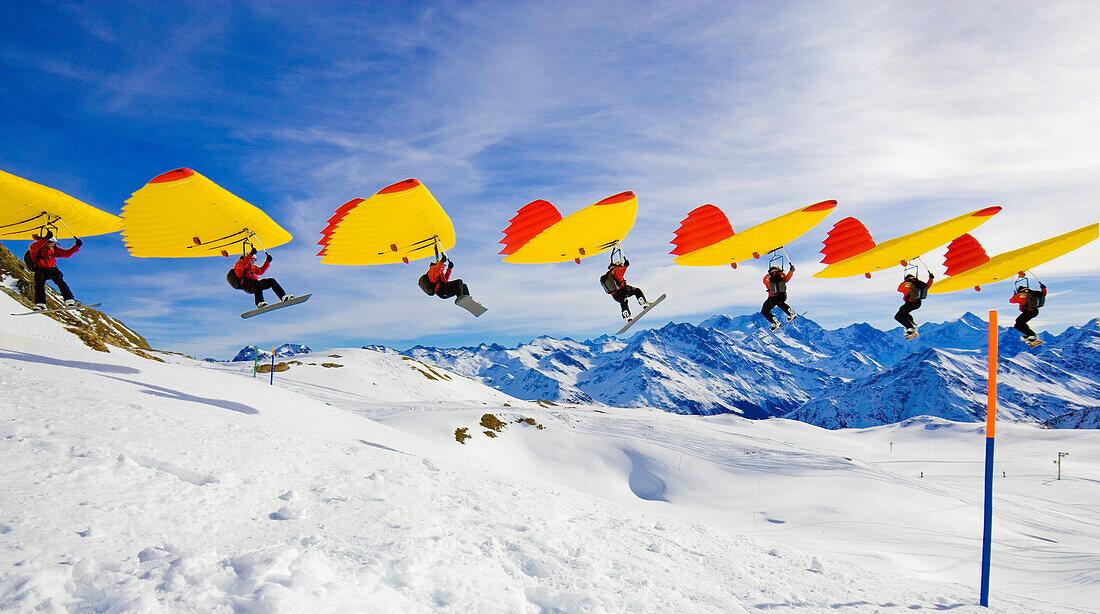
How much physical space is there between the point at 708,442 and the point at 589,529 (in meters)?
32.3

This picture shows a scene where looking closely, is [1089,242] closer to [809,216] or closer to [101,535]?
[809,216]

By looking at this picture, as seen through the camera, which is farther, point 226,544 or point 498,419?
point 498,419

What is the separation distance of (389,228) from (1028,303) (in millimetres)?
16594

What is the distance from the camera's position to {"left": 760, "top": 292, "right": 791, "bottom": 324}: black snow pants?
12.5 metres

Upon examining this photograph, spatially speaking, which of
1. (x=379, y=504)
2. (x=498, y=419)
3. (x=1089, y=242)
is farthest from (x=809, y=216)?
(x=498, y=419)

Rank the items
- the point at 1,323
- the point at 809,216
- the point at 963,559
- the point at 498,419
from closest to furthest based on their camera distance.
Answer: the point at 809,216, the point at 963,559, the point at 1,323, the point at 498,419

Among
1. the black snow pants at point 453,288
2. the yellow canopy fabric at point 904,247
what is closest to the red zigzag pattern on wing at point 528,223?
the black snow pants at point 453,288

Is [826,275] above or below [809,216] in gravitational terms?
below

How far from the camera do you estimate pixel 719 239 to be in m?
11.9

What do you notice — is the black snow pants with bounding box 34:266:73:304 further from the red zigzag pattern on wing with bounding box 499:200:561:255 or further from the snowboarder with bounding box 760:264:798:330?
the snowboarder with bounding box 760:264:798:330

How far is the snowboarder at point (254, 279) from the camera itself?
41.7 ft

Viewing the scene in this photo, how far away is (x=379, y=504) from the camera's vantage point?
1009cm

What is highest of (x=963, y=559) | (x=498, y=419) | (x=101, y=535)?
(x=101, y=535)

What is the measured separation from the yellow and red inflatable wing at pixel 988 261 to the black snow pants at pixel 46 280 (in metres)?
23.7
